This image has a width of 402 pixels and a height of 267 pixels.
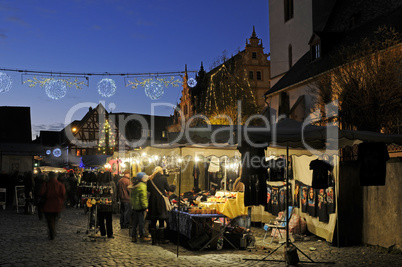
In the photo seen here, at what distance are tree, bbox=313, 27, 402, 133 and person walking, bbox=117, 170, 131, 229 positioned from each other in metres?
7.21

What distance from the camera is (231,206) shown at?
13641 mm

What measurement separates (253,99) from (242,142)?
29.3m

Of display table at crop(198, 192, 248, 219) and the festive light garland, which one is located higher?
the festive light garland

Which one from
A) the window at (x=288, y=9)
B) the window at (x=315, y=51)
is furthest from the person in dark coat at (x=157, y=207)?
the window at (x=288, y=9)

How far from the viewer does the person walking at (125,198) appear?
50.4ft

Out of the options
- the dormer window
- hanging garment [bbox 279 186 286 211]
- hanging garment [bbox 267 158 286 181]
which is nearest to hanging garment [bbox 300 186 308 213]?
hanging garment [bbox 279 186 286 211]

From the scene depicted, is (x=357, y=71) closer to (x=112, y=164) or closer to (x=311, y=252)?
(x=311, y=252)

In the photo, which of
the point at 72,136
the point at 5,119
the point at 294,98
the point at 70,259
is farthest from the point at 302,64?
the point at 72,136

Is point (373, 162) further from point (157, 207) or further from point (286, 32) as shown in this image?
point (286, 32)

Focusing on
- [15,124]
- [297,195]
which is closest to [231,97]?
[15,124]

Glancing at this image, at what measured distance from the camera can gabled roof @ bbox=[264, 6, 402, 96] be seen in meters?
23.2

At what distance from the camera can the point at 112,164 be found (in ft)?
78.6

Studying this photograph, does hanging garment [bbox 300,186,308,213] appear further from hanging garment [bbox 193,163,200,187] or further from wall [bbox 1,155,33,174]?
wall [bbox 1,155,33,174]

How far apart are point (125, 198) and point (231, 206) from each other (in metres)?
3.82
